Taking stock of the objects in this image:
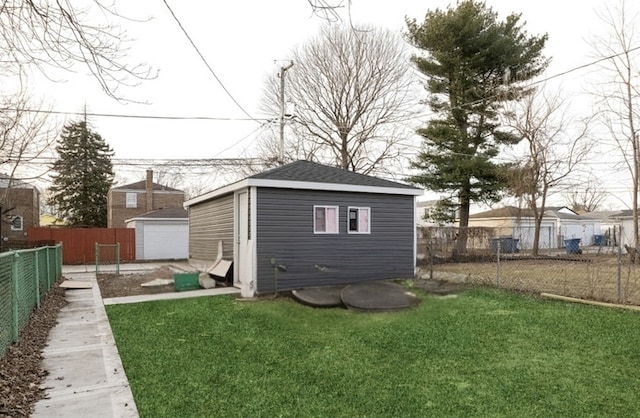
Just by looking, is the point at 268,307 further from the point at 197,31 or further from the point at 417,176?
the point at 417,176

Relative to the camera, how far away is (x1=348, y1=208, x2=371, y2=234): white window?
10.6 m

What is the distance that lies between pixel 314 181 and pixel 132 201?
84.6 feet

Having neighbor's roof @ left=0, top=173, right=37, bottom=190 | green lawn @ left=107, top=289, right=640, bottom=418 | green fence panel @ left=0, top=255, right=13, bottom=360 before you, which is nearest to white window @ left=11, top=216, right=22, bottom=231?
neighbor's roof @ left=0, top=173, right=37, bottom=190

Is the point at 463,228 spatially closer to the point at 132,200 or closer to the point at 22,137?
the point at 22,137

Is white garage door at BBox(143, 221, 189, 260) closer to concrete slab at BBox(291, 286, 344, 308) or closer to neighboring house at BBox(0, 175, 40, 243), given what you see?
neighboring house at BBox(0, 175, 40, 243)

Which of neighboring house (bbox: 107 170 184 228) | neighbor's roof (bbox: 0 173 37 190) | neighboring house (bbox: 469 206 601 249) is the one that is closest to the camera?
neighbor's roof (bbox: 0 173 37 190)

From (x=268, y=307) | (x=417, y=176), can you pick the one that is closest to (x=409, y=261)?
(x=268, y=307)

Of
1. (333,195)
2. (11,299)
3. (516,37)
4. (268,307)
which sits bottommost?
(268,307)

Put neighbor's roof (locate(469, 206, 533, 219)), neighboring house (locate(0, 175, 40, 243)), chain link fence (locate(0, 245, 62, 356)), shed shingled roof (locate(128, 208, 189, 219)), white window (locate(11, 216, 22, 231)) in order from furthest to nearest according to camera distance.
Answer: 1. neighbor's roof (locate(469, 206, 533, 219))
2. white window (locate(11, 216, 22, 231))
3. neighboring house (locate(0, 175, 40, 243))
4. shed shingled roof (locate(128, 208, 189, 219))
5. chain link fence (locate(0, 245, 62, 356))

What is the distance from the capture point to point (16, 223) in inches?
1158

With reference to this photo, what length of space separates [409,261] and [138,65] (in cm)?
916

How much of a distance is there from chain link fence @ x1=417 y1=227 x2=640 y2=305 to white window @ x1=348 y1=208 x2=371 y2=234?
1673mm

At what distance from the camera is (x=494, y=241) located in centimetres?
2092

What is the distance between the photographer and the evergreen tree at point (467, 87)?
19.9 m
